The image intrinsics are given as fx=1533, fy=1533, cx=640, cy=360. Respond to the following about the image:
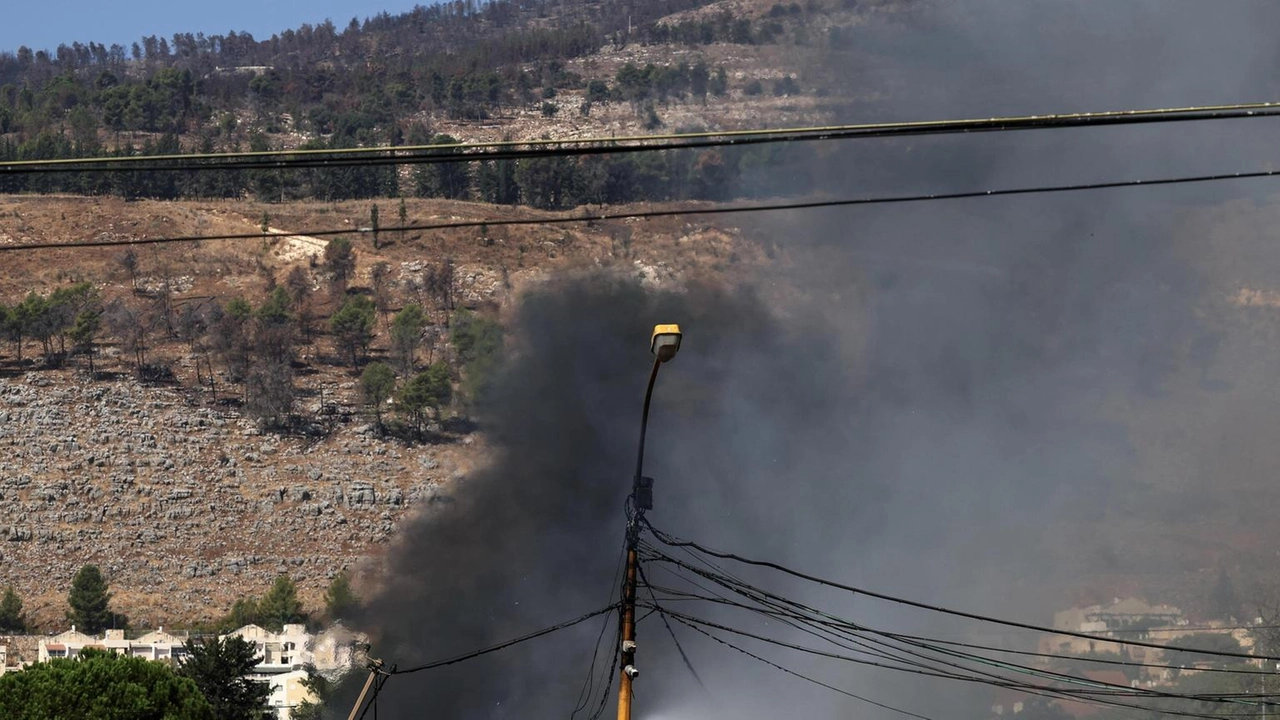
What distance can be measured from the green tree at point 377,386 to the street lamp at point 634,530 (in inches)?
3270

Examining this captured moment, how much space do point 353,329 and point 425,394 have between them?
1200cm

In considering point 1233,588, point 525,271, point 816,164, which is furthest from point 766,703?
point 816,164

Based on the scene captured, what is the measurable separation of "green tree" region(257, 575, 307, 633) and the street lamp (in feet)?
185

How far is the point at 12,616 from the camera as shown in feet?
241

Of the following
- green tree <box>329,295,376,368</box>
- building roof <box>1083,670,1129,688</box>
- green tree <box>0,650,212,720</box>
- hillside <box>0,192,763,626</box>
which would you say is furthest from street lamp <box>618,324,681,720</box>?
green tree <box>329,295,376,368</box>

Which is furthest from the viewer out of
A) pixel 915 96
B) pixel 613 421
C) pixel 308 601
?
pixel 915 96

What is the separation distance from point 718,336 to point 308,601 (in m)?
25.9

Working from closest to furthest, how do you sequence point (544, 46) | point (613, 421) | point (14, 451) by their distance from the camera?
point (613, 421) < point (14, 451) < point (544, 46)

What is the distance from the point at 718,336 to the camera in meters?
83.9

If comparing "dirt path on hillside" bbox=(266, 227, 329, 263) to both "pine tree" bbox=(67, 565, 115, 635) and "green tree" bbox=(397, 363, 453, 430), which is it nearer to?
"green tree" bbox=(397, 363, 453, 430)

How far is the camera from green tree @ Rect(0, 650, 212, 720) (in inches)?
820

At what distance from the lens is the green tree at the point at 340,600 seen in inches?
2692

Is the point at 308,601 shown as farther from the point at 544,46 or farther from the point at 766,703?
the point at 544,46

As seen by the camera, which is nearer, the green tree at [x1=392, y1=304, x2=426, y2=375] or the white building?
the white building
